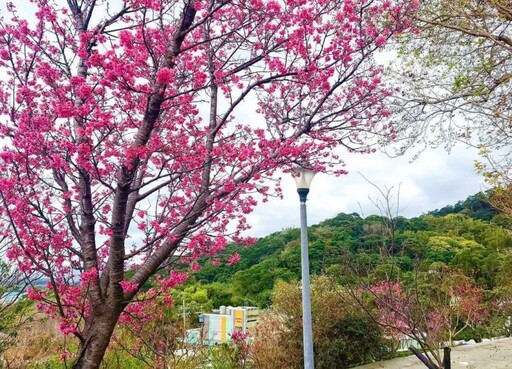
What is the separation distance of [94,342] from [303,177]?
2915mm

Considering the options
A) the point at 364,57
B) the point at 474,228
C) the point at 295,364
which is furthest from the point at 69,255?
the point at 474,228

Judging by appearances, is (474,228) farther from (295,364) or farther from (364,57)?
(364,57)

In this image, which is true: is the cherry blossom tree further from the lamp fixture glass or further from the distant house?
the distant house

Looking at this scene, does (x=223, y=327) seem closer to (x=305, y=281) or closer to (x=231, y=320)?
(x=231, y=320)

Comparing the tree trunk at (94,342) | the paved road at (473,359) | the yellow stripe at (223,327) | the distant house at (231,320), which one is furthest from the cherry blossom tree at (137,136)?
the yellow stripe at (223,327)

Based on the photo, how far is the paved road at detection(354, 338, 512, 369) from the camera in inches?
297

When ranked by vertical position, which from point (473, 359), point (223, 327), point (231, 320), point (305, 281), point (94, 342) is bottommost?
point (223, 327)

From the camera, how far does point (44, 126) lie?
10.3ft

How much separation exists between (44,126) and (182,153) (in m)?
1.04

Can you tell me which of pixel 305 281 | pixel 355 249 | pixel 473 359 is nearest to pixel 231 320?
pixel 355 249

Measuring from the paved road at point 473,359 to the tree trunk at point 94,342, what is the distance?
6282 millimetres

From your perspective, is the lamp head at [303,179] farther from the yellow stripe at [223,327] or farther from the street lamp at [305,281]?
the yellow stripe at [223,327]

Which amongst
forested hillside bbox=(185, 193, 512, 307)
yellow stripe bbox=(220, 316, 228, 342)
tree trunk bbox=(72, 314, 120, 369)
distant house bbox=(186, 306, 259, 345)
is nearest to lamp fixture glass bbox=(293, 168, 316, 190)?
tree trunk bbox=(72, 314, 120, 369)

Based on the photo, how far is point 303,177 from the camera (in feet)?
16.2
